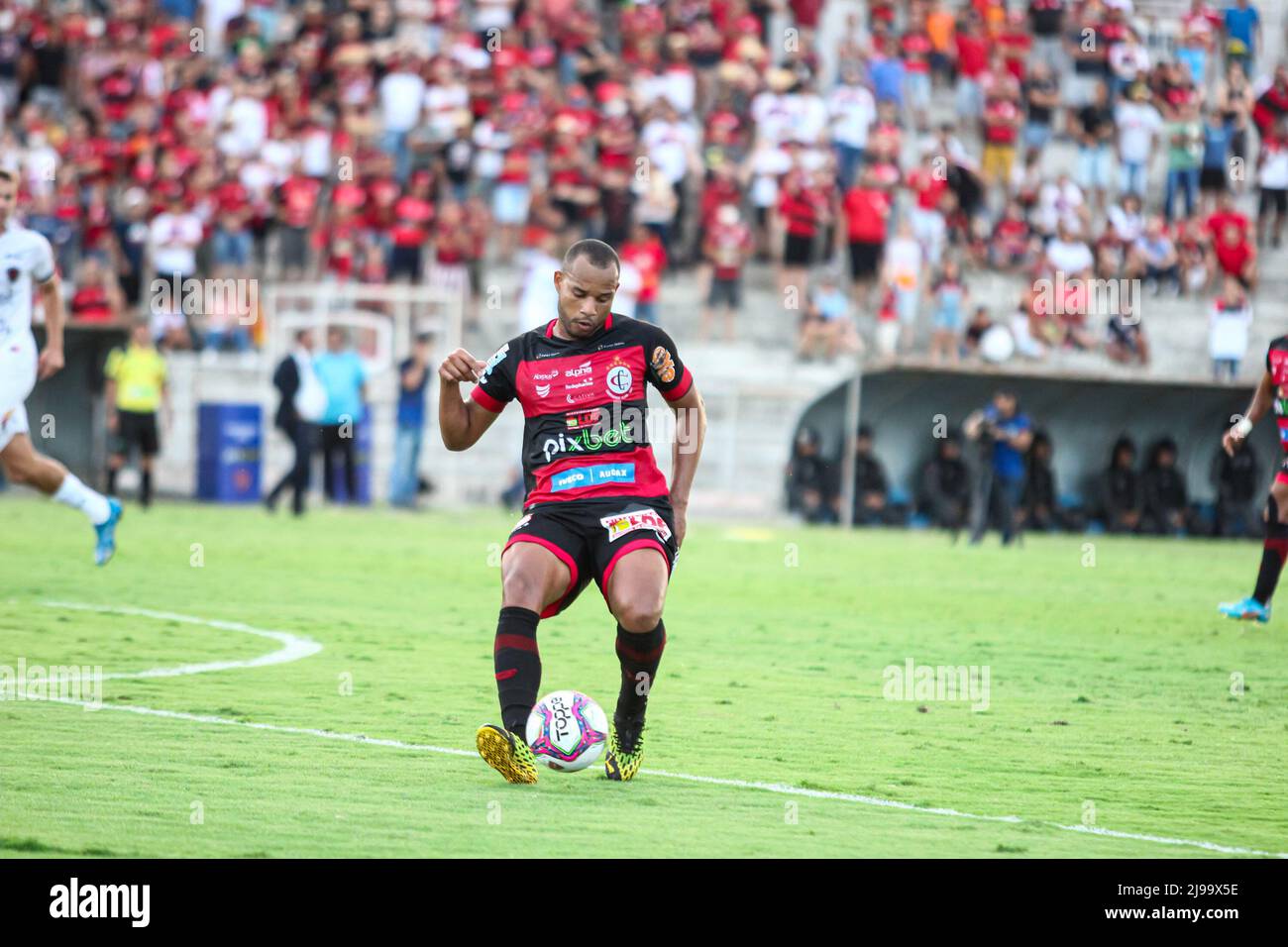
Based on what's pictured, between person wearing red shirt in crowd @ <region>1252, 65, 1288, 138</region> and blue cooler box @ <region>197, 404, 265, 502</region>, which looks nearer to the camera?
blue cooler box @ <region>197, 404, 265, 502</region>

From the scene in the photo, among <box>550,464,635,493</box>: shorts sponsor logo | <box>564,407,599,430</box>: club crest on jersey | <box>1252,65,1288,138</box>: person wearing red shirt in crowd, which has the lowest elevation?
<box>550,464,635,493</box>: shorts sponsor logo

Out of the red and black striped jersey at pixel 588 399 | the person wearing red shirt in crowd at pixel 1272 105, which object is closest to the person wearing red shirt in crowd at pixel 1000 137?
the person wearing red shirt in crowd at pixel 1272 105

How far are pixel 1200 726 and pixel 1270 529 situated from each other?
433cm

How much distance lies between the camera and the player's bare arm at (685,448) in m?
8.26

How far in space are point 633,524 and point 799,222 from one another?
1924 centimetres

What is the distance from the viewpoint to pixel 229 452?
2614 centimetres

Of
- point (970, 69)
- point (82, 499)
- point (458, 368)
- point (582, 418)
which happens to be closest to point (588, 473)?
point (582, 418)

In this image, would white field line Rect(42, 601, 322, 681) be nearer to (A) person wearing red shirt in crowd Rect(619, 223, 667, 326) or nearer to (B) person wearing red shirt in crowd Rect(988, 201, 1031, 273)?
(A) person wearing red shirt in crowd Rect(619, 223, 667, 326)

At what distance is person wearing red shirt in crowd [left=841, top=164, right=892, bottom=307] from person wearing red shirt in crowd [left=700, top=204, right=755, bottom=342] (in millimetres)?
1470

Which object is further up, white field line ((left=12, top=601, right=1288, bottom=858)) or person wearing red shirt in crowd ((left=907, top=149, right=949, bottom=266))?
person wearing red shirt in crowd ((left=907, top=149, right=949, bottom=266))

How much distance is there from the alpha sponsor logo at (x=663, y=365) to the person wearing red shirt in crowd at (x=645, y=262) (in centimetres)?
1753
